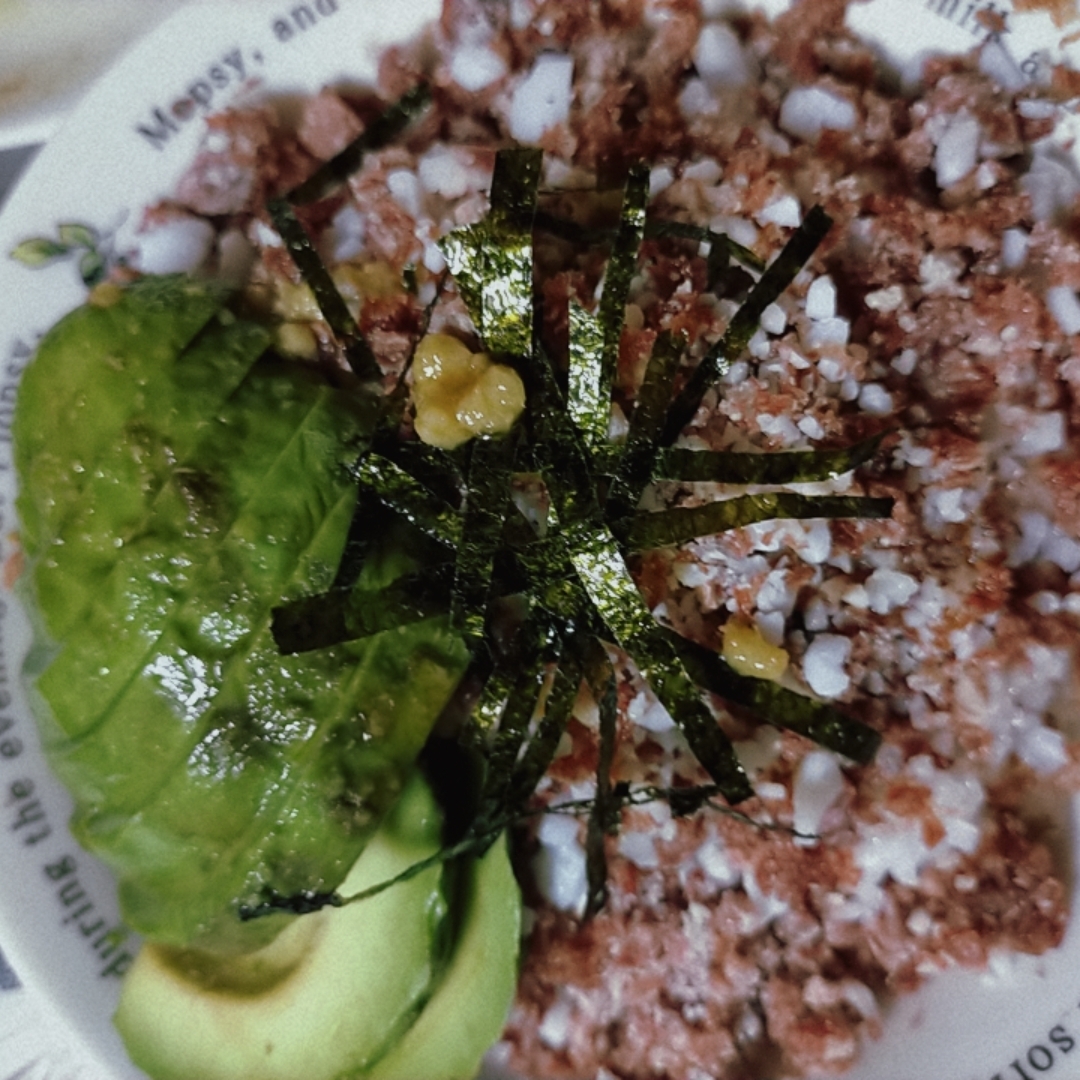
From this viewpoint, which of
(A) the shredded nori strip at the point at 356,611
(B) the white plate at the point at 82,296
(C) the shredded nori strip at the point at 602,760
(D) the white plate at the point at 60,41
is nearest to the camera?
(A) the shredded nori strip at the point at 356,611

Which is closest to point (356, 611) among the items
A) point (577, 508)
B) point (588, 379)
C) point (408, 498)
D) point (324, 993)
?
point (408, 498)

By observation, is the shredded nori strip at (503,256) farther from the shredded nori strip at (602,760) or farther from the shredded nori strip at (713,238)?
the shredded nori strip at (602,760)

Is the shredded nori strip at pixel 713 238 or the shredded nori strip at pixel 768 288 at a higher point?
the shredded nori strip at pixel 713 238

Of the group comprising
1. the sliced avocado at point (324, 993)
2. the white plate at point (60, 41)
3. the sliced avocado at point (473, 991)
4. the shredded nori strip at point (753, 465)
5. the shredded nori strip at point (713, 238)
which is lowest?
the sliced avocado at point (473, 991)

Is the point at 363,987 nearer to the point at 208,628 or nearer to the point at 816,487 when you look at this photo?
the point at 208,628

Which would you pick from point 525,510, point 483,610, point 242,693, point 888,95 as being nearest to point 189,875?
point 242,693

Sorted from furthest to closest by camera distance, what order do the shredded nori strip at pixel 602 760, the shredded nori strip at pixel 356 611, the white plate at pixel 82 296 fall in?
1. the white plate at pixel 82 296
2. the shredded nori strip at pixel 602 760
3. the shredded nori strip at pixel 356 611

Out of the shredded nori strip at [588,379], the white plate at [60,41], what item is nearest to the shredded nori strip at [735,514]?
the shredded nori strip at [588,379]

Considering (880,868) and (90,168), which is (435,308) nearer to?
(90,168)
